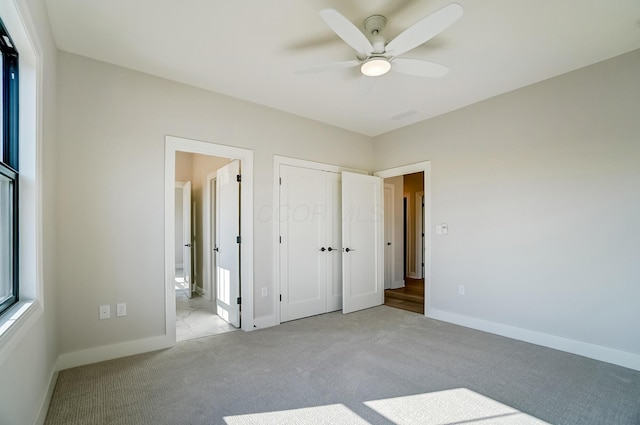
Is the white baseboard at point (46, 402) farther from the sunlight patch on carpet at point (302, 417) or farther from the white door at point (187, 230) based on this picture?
the white door at point (187, 230)

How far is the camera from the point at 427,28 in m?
1.86

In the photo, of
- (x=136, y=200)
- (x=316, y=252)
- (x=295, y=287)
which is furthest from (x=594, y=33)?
(x=136, y=200)

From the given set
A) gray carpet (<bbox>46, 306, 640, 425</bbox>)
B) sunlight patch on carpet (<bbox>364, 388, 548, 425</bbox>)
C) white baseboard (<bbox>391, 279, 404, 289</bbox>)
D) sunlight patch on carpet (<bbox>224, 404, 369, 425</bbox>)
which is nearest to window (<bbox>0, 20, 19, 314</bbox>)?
gray carpet (<bbox>46, 306, 640, 425</bbox>)

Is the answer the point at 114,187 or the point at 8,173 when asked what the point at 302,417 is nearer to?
the point at 8,173

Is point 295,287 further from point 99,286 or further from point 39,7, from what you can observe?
point 39,7

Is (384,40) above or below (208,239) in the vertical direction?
above

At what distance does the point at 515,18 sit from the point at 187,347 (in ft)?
13.2

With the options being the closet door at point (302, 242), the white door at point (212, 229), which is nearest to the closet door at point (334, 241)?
the closet door at point (302, 242)

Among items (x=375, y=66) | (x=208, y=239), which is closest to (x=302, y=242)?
(x=208, y=239)

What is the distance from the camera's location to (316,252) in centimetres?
424

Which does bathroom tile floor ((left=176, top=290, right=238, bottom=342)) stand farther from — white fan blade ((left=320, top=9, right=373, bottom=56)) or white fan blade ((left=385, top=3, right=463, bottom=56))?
white fan blade ((left=385, top=3, right=463, bottom=56))

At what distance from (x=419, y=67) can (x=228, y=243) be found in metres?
3.02

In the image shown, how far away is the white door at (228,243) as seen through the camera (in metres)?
3.70

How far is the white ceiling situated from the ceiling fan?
0.68 ft
